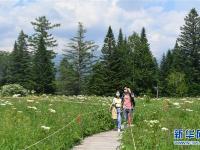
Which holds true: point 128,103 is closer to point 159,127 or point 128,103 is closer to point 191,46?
point 159,127

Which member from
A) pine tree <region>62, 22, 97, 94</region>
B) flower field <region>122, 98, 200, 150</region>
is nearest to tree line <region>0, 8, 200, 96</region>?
pine tree <region>62, 22, 97, 94</region>

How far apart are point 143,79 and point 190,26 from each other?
13477 mm

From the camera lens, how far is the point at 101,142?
2219cm

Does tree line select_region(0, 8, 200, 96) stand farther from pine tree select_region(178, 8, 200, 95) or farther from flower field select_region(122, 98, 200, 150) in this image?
flower field select_region(122, 98, 200, 150)

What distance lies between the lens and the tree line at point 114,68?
92000 millimetres

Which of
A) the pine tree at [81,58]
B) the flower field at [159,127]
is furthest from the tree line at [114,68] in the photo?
the flower field at [159,127]

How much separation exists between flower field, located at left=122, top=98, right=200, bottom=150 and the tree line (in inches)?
2265

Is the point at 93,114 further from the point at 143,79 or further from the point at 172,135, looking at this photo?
the point at 143,79

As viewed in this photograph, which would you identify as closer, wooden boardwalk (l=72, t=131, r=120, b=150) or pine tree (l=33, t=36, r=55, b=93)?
wooden boardwalk (l=72, t=131, r=120, b=150)

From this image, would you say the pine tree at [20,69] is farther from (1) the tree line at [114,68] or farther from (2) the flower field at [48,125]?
(2) the flower field at [48,125]

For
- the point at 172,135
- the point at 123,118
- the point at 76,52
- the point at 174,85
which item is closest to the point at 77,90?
the point at 76,52

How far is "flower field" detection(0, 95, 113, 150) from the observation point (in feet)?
58.9

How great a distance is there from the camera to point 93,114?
94.3 feet

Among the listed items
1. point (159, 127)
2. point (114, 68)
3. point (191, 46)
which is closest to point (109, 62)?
point (114, 68)
